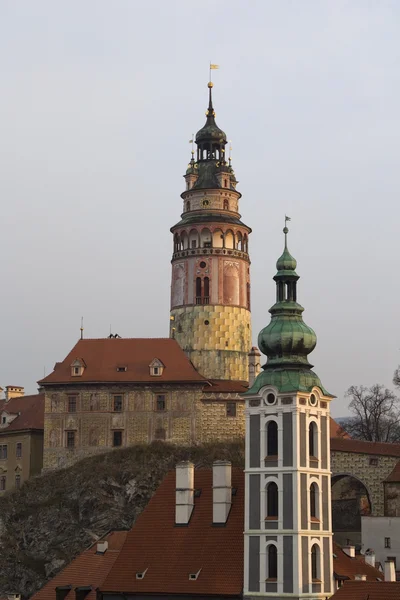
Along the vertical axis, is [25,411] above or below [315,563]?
above

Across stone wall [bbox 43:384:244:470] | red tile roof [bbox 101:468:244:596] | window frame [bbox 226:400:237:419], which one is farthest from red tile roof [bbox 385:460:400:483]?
red tile roof [bbox 101:468:244:596]

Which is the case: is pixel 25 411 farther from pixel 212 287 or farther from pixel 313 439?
pixel 313 439

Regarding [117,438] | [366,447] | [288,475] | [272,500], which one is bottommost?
[272,500]

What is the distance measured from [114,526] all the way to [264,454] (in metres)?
27.2

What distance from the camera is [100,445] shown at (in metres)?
77.6

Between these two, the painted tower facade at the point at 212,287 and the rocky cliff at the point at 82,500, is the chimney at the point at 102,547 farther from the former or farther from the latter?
the painted tower facade at the point at 212,287

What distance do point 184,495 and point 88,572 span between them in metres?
5.04

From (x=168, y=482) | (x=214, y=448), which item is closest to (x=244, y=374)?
(x=214, y=448)

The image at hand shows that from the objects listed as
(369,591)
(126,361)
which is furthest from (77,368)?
(369,591)

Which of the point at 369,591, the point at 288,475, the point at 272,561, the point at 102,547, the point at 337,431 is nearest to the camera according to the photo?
the point at 369,591

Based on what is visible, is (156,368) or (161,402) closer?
(161,402)

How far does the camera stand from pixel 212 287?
8225cm

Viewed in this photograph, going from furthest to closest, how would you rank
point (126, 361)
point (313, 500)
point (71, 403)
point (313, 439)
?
point (126, 361)
point (71, 403)
point (313, 439)
point (313, 500)

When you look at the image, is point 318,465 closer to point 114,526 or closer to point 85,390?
point 114,526
